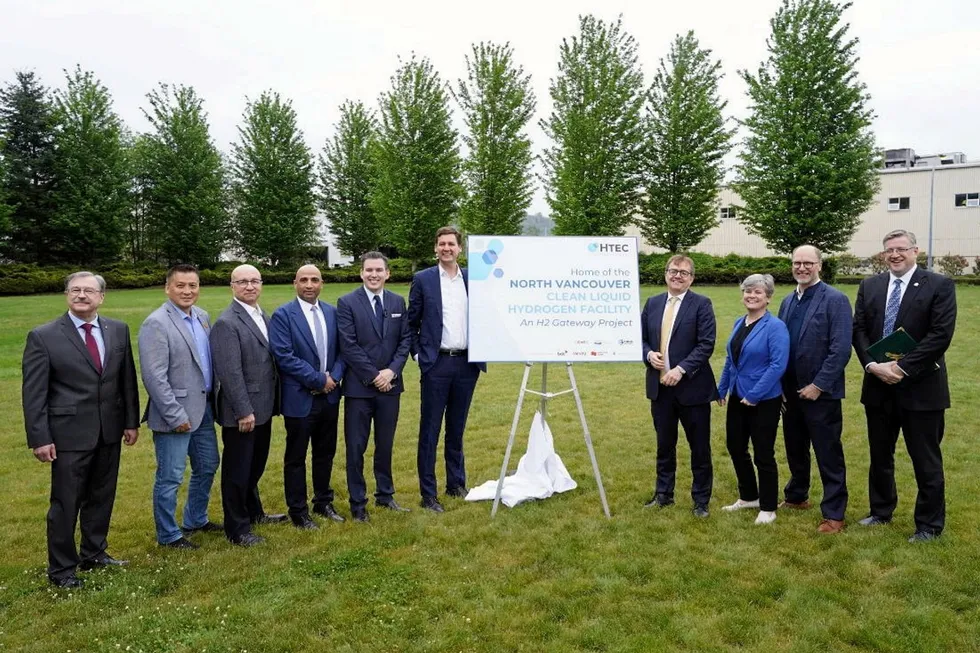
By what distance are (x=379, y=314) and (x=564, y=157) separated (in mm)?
30262

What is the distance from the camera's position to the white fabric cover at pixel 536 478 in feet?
19.1

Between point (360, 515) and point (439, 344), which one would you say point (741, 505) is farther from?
point (360, 515)

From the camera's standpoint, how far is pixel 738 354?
17.4 feet

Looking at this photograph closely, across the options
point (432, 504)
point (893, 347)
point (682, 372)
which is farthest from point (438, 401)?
point (893, 347)

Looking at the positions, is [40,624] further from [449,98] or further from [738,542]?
[449,98]

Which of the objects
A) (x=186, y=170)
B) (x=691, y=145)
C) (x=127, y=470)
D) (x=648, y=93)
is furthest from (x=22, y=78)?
(x=127, y=470)

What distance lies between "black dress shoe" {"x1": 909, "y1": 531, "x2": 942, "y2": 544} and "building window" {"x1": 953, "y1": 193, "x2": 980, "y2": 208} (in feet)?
145

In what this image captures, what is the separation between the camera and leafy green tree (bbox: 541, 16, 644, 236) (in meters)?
33.5

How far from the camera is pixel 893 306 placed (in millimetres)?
4879

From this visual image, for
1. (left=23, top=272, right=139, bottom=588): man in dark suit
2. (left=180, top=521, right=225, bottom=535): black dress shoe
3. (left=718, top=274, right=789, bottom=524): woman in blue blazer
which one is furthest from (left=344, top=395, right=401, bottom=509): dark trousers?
(left=718, top=274, right=789, bottom=524): woman in blue blazer

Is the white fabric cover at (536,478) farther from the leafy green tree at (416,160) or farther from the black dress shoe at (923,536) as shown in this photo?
the leafy green tree at (416,160)

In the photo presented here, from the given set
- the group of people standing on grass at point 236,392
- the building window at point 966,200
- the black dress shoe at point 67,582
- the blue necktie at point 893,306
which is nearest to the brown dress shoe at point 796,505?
the blue necktie at point 893,306

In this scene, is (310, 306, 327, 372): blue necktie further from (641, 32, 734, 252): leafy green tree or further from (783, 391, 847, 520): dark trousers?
(641, 32, 734, 252): leafy green tree

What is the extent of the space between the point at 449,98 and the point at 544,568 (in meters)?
33.8
